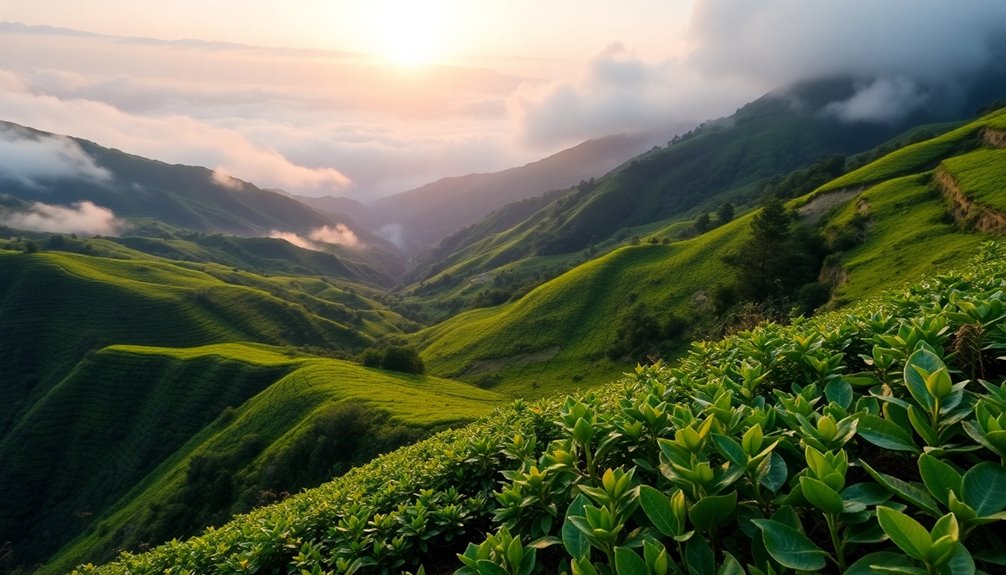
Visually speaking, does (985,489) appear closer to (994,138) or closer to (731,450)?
(731,450)

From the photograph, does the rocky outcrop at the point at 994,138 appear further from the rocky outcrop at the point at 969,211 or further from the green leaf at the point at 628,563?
the green leaf at the point at 628,563

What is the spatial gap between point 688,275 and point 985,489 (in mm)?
100860

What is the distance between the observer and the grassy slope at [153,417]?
69.7 m

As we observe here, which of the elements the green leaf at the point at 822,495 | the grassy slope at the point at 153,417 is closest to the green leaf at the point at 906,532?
the green leaf at the point at 822,495

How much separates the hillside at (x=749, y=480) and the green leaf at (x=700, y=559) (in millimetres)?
12

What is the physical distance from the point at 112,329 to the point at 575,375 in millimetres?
137921

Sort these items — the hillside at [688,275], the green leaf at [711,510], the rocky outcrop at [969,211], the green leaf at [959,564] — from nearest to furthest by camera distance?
1. the green leaf at [959,564]
2. the green leaf at [711,510]
3. the rocky outcrop at [969,211]
4. the hillside at [688,275]

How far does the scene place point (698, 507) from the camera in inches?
141

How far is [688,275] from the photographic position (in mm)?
98125

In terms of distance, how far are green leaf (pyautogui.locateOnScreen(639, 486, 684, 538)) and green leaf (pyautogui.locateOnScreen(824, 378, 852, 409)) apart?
8.49 feet

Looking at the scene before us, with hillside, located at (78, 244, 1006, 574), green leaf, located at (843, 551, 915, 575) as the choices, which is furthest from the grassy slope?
green leaf, located at (843, 551, 915, 575)

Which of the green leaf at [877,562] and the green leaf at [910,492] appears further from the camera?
the green leaf at [910,492]

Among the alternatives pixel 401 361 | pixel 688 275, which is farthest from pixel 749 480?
pixel 688 275

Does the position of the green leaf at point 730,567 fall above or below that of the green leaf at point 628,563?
below
